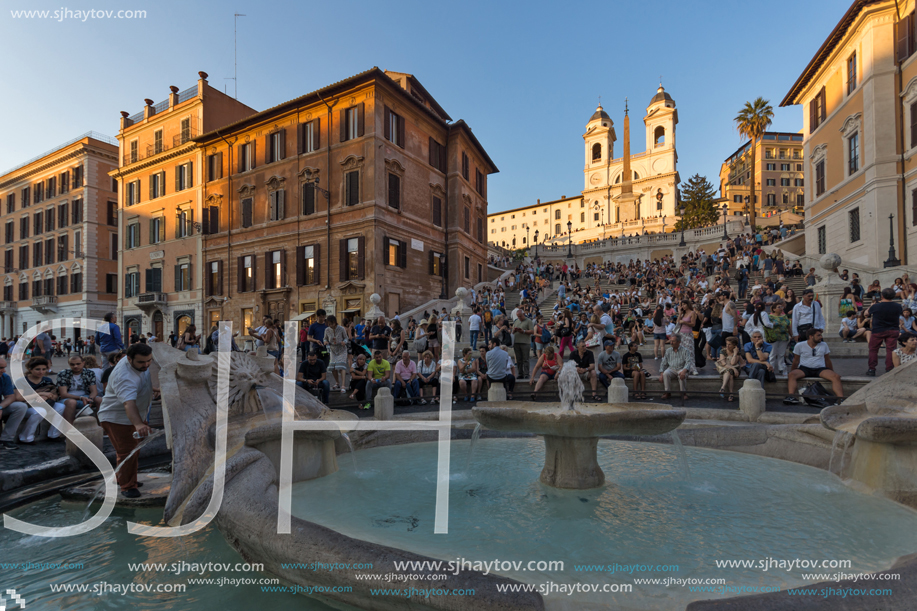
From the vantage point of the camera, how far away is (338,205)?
27016 mm

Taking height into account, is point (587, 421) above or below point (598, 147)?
below

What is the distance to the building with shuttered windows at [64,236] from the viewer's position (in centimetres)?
3975

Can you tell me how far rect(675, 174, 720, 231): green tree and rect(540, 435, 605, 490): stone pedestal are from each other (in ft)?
201

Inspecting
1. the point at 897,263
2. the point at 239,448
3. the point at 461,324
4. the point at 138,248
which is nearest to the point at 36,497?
the point at 239,448

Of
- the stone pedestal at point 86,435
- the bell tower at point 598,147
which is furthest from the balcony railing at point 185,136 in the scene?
the bell tower at point 598,147

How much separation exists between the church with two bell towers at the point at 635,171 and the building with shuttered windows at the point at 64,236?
67.3 m

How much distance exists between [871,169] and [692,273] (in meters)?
8.80

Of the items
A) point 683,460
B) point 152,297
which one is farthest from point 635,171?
point 683,460

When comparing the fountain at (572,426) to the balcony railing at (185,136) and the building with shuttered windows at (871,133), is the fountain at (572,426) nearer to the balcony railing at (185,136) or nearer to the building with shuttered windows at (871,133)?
the building with shuttered windows at (871,133)

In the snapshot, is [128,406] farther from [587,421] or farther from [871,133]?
[871,133]

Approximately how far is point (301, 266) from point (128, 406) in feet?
79.1

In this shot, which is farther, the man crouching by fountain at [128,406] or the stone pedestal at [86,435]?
the stone pedestal at [86,435]

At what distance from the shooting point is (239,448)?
4.34 m

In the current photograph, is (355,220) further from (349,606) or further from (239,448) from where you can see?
(349,606)
